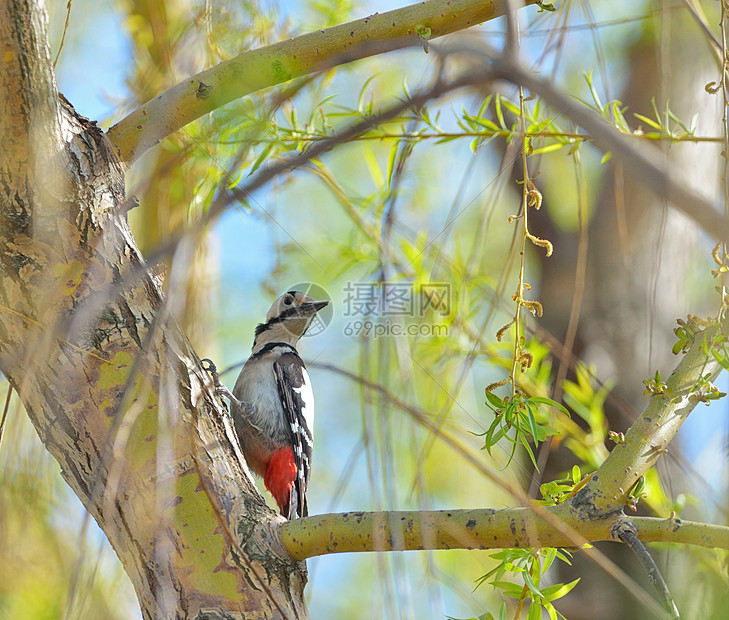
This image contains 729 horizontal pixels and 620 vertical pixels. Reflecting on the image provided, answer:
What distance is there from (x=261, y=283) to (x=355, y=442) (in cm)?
93

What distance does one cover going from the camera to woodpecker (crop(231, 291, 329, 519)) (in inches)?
131

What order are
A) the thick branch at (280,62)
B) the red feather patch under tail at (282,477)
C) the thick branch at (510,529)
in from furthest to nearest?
the red feather patch under tail at (282,477) < the thick branch at (280,62) < the thick branch at (510,529)

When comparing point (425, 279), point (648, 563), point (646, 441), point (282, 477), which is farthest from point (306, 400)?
point (648, 563)

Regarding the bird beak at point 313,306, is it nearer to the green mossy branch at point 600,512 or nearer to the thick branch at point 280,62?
the thick branch at point 280,62

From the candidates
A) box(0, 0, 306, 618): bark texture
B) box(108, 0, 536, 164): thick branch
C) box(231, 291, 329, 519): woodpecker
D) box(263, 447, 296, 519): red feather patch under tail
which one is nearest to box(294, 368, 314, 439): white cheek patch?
box(231, 291, 329, 519): woodpecker

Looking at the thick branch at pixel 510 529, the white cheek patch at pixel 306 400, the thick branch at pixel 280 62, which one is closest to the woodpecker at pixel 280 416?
the white cheek patch at pixel 306 400

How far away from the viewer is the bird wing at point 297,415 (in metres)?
3.33

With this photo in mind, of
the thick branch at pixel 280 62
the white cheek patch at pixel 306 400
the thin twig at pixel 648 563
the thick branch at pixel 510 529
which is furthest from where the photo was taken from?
the white cheek patch at pixel 306 400

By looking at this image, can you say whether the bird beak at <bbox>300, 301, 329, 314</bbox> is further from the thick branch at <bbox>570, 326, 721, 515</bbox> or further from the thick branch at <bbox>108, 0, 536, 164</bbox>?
the thick branch at <bbox>570, 326, 721, 515</bbox>

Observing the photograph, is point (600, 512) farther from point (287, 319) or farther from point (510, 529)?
point (287, 319)

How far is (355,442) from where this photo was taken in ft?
4.19

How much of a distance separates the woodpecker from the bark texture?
1.59 meters

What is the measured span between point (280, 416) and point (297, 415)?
9cm

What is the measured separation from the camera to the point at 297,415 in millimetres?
3416
